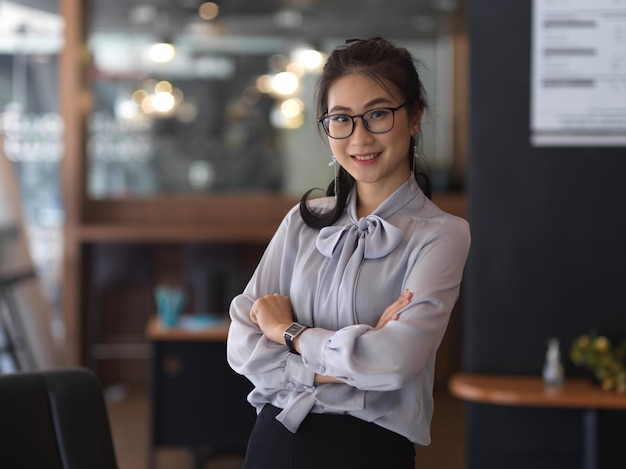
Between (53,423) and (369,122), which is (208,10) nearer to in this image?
(53,423)

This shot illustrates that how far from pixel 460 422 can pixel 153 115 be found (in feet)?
13.5

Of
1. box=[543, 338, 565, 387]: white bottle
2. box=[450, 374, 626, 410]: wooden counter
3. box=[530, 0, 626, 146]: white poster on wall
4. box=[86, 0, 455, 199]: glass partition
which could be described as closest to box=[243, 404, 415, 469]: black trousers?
box=[450, 374, 626, 410]: wooden counter

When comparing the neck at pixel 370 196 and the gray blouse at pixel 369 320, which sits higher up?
the neck at pixel 370 196

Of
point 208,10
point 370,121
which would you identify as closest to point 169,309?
point 370,121

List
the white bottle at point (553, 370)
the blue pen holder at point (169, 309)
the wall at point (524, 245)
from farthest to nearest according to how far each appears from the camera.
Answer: the blue pen holder at point (169, 309)
the wall at point (524, 245)
the white bottle at point (553, 370)

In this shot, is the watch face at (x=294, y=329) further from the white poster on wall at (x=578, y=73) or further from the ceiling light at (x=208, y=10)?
the ceiling light at (x=208, y=10)

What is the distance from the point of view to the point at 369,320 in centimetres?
171

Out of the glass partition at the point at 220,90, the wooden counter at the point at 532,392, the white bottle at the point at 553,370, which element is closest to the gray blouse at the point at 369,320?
the wooden counter at the point at 532,392

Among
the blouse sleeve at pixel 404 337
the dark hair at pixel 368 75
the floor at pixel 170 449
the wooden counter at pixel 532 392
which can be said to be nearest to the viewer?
the blouse sleeve at pixel 404 337

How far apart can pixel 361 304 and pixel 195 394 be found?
9.57 feet

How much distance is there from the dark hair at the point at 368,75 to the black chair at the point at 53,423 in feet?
2.62

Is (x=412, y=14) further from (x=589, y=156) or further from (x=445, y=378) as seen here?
(x=589, y=156)

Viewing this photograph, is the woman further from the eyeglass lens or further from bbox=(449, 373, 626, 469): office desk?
bbox=(449, 373, 626, 469): office desk

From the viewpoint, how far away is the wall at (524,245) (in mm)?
3855
